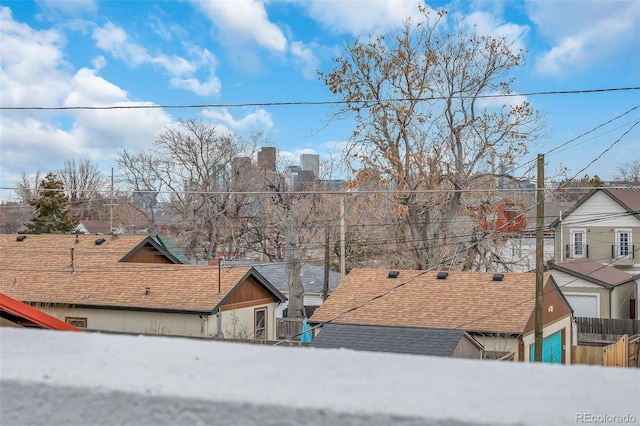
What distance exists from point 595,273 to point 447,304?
14169 millimetres

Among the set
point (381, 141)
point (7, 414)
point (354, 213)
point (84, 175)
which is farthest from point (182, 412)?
point (84, 175)

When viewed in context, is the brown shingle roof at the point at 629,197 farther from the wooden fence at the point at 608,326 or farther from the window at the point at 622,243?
the wooden fence at the point at 608,326

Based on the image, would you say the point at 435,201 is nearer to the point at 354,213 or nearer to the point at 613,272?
the point at 354,213

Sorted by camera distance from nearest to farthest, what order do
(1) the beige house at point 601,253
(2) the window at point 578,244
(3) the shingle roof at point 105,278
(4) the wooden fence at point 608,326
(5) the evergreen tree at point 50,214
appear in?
(3) the shingle roof at point 105,278 < (4) the wooden fence at point 608,326 < (1) the beige house at point 601,253 < (2) the window at point 578,244 < (5) the evergreen tree at point 50,214

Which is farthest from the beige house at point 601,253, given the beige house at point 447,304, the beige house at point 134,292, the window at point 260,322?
the beige house at point 134,292

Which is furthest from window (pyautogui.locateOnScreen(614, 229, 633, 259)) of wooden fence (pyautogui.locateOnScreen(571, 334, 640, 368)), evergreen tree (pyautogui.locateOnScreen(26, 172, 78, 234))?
evergreen tree (pyautogui.locateOnScreen(26, 172, 78, 234))

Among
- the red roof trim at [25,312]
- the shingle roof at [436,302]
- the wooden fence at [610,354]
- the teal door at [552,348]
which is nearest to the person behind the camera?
the red roof trim at [25,312]

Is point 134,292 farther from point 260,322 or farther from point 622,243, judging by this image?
point 622,243

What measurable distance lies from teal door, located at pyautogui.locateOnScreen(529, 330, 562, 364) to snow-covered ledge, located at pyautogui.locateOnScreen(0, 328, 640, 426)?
16981 mm

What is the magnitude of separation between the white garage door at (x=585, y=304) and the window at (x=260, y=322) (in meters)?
14.0

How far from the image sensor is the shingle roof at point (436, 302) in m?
15.4

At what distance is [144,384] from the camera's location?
3.60ft

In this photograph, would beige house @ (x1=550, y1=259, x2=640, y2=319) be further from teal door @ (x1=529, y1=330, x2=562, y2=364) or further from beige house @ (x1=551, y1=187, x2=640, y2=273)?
teal door @ (x1=529, y1=330, x2=562, y2=364)

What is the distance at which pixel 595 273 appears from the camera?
27.4m
